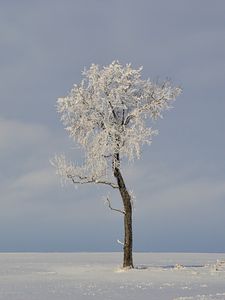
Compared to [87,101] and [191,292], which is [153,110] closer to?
[87,101]

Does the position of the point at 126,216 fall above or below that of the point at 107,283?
above

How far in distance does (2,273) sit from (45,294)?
36.1ft

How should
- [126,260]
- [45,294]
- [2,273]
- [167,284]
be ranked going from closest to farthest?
[45,294]
[167,284]
[2,273]
[126,260]

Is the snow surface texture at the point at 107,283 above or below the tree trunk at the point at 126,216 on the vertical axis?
below

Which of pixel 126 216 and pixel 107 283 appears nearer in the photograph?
pixel 107 283

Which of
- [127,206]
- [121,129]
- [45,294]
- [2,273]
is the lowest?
[45,294]

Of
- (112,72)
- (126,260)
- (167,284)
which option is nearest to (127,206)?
(126,260)

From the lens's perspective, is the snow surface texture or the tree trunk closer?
the snow surface texture

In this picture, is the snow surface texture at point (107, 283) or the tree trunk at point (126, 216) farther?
the tree trunk at point (126, 216)

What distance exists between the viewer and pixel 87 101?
36.4m

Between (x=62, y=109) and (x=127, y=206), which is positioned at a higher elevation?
(x=62, y=109)

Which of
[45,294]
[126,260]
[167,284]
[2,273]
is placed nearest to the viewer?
[45,294]

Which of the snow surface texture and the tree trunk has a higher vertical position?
the tree trunk

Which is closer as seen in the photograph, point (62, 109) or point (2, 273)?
point (2, 273)
